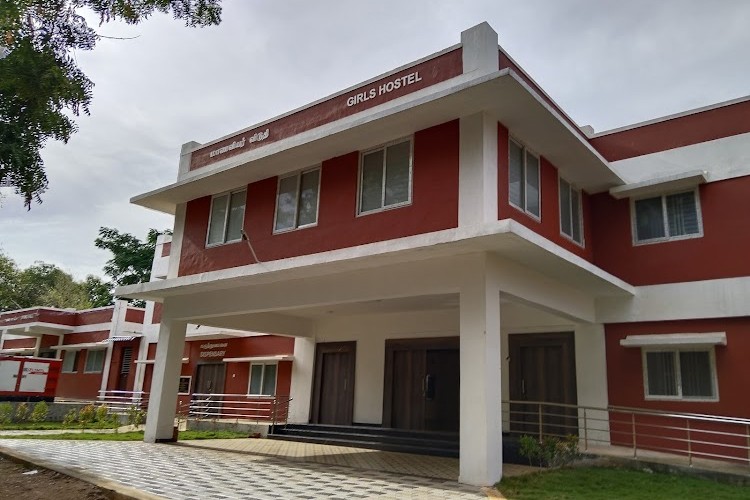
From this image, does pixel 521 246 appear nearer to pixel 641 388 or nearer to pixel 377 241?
pixel 377 241

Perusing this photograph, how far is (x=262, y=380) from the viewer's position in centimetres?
1788

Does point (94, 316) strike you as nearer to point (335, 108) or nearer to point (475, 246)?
point (335, 108)

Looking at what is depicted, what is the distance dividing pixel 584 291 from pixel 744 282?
2.72m

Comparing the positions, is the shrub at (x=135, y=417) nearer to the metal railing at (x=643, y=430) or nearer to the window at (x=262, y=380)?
the window at (x=262, y=380)

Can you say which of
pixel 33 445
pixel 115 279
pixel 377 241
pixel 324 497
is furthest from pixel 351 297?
pixel 115 279

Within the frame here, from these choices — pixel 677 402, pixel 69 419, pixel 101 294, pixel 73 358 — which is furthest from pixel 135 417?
pixel 101 294

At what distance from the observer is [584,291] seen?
11320mm

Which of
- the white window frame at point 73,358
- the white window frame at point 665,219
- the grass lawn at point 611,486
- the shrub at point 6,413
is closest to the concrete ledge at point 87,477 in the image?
the grass lawn at point 611,486

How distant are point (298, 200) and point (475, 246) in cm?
418

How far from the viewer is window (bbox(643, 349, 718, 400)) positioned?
413 inches

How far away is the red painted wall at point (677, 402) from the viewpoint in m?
10.1

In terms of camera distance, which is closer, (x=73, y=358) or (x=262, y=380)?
(x=262, y=380)

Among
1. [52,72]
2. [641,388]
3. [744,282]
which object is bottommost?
[641,388]

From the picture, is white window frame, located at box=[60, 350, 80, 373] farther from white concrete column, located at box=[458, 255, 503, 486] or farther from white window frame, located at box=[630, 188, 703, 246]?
white window frame, located at box=[630, 188, 703, 246]
